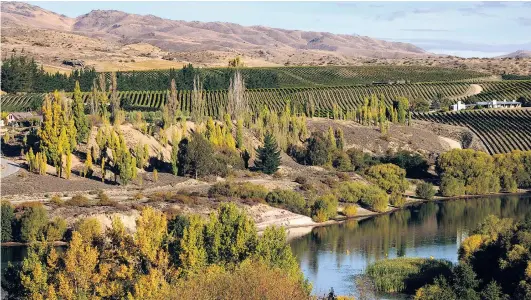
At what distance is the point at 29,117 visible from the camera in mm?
93188

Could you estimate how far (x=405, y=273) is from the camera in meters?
50.1

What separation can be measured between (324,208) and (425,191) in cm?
1464

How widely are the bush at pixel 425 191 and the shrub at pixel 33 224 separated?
117ft

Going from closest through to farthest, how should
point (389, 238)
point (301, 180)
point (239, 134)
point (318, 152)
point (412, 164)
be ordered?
point (389, 238)
point (301, 180)
point (412, 164)
point (239, 134)
point (318, 152)

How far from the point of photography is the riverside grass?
48.3 metres

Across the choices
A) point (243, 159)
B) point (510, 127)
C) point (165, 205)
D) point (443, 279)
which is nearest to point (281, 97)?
point (510, 127)

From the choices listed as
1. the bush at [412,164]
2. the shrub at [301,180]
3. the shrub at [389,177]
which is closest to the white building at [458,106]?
the bush at [412,164]

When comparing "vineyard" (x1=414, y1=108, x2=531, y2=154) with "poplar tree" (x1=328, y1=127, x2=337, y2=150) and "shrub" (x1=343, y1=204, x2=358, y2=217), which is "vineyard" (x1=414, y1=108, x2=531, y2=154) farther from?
"shrub" (x1=343, y1=204, x2=358, y2=217)

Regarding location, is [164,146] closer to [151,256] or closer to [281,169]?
[281,169]

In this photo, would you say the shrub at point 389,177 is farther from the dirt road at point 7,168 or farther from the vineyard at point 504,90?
the vineyard at point 504,90

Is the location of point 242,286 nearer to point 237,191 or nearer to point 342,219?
point 237,191

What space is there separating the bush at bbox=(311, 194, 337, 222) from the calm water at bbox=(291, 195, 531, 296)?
1.67 m

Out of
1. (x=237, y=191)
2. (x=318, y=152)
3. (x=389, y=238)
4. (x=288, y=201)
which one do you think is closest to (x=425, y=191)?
(x=318, y=152)

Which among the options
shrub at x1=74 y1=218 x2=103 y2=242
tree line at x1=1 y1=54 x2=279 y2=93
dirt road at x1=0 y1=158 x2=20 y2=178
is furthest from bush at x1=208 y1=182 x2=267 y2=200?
tree line at x1=1 y1=54 x2=279 y2=93
